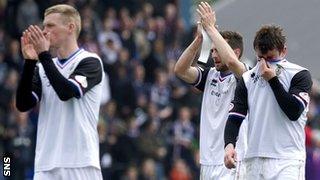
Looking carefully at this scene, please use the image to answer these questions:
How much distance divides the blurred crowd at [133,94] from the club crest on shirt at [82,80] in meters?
8.35

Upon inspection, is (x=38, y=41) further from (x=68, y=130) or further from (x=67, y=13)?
(x=68, y=130)

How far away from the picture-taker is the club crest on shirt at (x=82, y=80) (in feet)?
32.4

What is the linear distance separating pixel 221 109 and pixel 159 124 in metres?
10.4

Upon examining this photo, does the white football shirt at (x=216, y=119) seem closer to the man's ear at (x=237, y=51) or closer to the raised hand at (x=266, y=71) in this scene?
the man's ear at (x=237, y=51)

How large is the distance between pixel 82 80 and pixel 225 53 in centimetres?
141

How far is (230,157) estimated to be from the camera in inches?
385

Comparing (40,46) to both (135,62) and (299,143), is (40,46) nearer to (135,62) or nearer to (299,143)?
(299,143)

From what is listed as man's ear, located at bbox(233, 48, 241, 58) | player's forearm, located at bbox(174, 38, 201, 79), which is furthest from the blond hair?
man's ear, located at bbox(233, 48, 241, 58)

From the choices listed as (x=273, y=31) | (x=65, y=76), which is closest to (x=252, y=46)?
(x=273, y=31)

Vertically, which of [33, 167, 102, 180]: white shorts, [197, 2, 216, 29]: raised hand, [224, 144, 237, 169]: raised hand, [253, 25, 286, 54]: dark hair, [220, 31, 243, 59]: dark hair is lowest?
[33, 167, 102, 180]: white shorts

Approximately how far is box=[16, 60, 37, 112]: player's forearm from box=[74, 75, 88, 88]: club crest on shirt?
347 mm

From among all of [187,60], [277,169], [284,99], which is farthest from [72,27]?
[277,169]

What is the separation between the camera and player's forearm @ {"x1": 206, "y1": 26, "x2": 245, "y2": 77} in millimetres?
10688

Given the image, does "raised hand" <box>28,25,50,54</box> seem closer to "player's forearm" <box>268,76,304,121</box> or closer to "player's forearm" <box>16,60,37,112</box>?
"player's forearm" <box>16,60,37,112</box>
